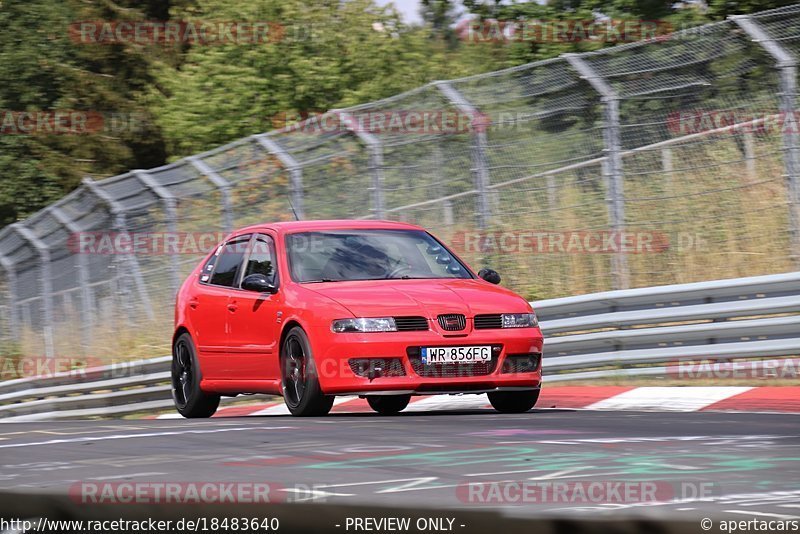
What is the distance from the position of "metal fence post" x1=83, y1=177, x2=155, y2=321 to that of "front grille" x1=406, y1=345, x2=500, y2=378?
35.2ft

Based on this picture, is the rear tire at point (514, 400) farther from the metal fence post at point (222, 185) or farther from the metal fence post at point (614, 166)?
the metal fence post at point (222, 185)

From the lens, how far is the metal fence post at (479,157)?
15039 millimetres

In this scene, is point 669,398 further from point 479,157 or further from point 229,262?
point 479,157

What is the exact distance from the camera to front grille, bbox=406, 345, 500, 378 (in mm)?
9984

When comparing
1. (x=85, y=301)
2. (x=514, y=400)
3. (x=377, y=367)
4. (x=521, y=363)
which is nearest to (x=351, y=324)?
(x=377, y=367)

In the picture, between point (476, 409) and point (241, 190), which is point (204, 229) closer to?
point (241, 190)

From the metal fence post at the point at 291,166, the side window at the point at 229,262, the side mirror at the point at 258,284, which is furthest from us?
the metal fence post at the point at 291,166

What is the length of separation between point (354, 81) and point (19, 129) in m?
12.8

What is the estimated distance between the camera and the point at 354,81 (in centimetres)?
3303

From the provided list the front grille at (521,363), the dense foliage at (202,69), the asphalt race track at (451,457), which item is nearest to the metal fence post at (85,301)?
the dense foliage at (202,69)

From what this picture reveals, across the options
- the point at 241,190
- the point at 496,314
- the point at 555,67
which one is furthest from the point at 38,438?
the point at 241,190

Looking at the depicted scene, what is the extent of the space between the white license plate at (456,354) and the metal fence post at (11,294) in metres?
16.1

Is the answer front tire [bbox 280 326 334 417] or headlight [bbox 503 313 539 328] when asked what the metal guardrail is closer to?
headlight [bbox 503 313 539 328]

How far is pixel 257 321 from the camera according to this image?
11.0 meters
